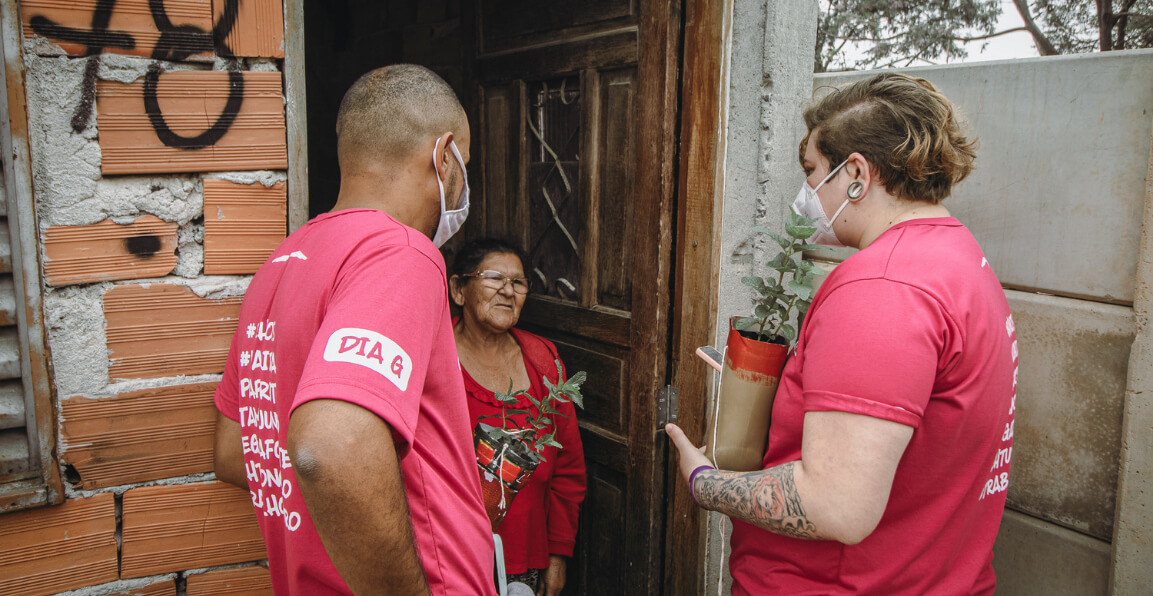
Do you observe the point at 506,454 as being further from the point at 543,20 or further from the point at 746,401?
the point at 543,20

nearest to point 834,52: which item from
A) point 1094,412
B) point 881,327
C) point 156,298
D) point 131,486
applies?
point 1094,412

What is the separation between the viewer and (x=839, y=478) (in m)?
1.20

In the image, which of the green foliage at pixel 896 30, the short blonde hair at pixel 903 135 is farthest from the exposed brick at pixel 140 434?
the green foliage at pixel 896 30

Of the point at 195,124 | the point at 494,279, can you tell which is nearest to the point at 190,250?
the point at 195,124

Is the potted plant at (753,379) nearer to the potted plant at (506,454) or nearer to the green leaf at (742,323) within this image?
the green leaf at (742,323)

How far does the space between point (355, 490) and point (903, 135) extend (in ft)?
4.15

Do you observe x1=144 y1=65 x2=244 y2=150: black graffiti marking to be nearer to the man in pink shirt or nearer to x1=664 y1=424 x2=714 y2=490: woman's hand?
the man in pink shirt

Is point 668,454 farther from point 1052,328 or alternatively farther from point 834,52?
point 834,52

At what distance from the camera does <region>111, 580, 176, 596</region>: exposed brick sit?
1.69 m

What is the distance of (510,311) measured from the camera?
2.72 metres

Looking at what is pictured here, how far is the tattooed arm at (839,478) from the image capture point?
47.0 inches

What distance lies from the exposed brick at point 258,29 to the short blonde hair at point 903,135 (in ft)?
4.45

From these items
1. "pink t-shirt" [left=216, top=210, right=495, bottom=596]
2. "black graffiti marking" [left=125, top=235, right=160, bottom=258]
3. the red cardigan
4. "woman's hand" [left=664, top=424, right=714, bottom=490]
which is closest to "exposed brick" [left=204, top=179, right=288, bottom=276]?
"black graffiti marking" [left=125, top=235, right=160, bottom=258]

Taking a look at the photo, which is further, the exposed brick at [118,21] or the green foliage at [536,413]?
the green foliage at [536,413]
